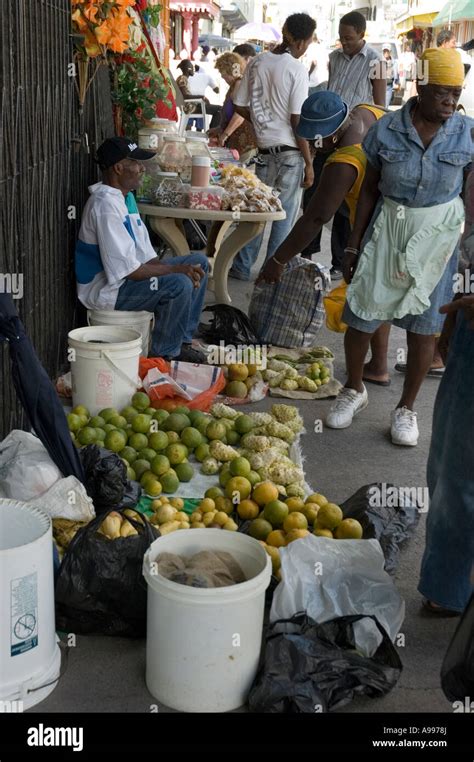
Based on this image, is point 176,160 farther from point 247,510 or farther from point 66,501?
point 66,501

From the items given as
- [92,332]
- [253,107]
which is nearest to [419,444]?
[92,332]

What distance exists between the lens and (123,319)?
5344mm

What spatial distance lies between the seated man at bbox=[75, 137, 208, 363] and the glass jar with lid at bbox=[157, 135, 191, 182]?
1373 mm

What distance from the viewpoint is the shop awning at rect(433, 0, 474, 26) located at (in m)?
24.6

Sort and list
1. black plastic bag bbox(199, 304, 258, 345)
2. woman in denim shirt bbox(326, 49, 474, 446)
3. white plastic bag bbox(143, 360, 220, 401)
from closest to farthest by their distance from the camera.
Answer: woman in denim shirt bbox(326, 49, 474, 446) < white plastic bag bbox(143, 360, 220, 401) < black plastic bag bbox(199, 304, 258, 345)

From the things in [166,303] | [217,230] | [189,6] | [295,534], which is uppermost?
[189,6]

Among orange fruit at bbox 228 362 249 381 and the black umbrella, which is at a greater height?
the black umbrella

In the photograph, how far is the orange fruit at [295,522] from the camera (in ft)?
11.4

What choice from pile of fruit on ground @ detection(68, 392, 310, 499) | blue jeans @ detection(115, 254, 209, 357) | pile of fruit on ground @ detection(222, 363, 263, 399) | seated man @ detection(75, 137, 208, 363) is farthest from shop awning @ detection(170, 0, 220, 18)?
pile of fruit on ground @ detection(68, 392, 310, 499)

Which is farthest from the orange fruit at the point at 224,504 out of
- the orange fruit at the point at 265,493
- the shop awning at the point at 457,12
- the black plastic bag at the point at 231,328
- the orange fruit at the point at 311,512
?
the shop awning at the point at 457,12

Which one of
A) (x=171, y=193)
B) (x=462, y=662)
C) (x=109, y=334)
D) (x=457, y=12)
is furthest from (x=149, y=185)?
(x=457, y=12)

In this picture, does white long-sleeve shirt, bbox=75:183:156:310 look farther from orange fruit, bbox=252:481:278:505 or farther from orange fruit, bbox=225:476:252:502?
orange fruit, bbox=252:481:278:505

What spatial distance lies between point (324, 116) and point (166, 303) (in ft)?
5.17

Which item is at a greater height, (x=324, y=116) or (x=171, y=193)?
(x=324, y=116)
